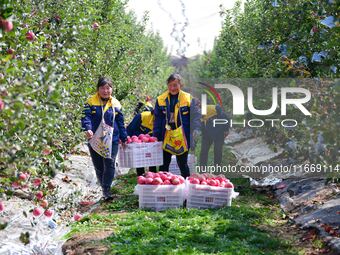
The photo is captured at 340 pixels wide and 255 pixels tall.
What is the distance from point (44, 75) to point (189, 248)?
10.6 feet

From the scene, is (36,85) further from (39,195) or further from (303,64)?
(303,64)

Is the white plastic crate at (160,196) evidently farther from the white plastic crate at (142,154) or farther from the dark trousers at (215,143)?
the dark trousers at (215,143)

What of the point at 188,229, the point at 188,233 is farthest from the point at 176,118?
the point at 188,233

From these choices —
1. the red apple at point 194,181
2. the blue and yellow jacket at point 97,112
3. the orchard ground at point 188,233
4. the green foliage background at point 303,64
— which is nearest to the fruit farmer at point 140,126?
the green foliage background at point 303,64

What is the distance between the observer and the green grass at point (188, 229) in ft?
24.6

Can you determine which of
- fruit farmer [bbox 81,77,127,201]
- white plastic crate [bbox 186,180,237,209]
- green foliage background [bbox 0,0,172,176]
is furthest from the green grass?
green foliage background [bbox 0,0,172,176]

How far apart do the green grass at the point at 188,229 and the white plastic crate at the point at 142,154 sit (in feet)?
2.56

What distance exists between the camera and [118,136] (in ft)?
35.1

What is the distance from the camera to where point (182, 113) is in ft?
35.4

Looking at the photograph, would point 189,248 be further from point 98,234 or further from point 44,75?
point 44,75

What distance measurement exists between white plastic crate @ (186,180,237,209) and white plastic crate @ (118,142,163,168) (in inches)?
46.1

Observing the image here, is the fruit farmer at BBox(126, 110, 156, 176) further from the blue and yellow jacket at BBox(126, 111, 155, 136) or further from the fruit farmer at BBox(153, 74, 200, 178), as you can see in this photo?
the fruit farmer at BBox(153, 74, 200, 178)

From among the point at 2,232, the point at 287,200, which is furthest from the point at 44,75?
the point at 287,200

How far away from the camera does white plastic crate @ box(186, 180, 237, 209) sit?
10.1 metres
